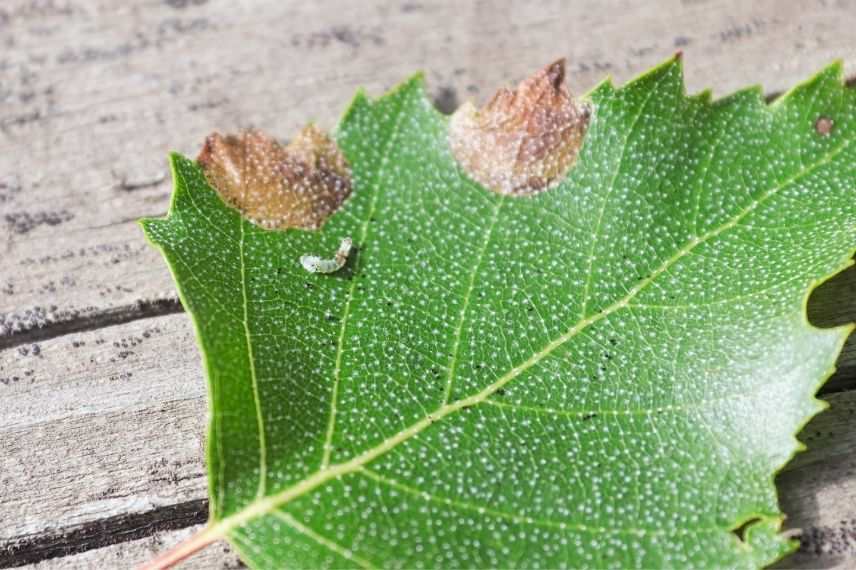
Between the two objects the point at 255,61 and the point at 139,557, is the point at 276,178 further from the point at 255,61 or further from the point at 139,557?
the point at 139,557

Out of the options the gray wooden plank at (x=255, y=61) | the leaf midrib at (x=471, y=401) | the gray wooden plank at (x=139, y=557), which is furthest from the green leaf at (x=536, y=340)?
the gray wooden plank at (x=255, y=61)

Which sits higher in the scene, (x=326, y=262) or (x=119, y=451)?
(x=326, y=262)

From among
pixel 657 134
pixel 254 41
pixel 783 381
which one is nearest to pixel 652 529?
pixel 783 381

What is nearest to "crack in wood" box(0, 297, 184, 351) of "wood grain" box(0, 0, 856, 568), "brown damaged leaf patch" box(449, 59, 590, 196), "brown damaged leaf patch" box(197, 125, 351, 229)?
"wood grain" box(0, 0, 856, 568)

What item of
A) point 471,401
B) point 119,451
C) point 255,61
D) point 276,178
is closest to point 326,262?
point 276,178

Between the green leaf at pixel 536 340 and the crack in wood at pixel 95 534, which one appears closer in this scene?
the green leaf at pixel 536 340

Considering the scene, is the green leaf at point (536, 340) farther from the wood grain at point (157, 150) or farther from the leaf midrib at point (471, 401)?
the wood grain at point (157, 150)

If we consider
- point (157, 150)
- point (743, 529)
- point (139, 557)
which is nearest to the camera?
point (743, 529)
